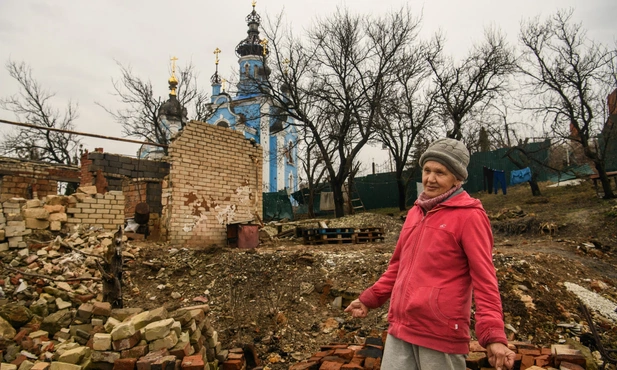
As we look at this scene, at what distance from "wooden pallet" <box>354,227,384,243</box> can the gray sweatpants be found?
879cm

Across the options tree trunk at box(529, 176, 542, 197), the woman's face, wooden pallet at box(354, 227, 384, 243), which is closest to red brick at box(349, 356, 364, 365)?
the woman's face

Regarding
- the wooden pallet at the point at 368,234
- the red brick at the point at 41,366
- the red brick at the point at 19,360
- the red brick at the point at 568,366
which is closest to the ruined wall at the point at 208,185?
the wooden pallet at the point at 368,234

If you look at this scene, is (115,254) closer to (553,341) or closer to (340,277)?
(340,277)

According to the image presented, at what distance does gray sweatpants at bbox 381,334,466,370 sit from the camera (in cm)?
180

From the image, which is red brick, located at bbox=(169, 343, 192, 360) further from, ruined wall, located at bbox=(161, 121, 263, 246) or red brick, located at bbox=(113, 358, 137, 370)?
ruined wall, located at bbox=(161, 121, 263, 246)

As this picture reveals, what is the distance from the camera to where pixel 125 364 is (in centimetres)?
346

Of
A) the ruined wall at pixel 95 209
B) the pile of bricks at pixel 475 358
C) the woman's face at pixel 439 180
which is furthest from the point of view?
the ruined wall at pixel 95 209

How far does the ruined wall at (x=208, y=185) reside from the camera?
31.7 ft

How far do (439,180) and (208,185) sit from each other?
349 inches

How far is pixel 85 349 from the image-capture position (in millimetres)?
3680

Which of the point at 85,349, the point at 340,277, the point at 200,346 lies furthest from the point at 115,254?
the point at 340,277

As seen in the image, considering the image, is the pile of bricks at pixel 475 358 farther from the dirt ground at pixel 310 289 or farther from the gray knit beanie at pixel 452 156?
the gray knit beanie at pixel 452 156

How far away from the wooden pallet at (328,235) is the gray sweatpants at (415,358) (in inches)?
335

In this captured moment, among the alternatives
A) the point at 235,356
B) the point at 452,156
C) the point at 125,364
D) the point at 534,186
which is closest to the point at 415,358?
the point at 452,156
